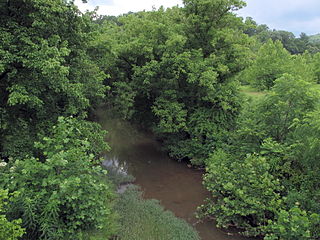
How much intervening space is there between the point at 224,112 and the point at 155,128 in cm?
477

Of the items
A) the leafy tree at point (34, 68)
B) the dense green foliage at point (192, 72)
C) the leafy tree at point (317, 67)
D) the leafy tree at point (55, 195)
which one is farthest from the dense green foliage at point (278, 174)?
the leafy tree at point (317, 67)

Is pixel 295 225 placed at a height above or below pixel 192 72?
below

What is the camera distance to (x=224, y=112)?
16156 mm

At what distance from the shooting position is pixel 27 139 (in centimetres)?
894

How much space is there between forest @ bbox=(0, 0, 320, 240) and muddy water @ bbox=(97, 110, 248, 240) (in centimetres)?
50

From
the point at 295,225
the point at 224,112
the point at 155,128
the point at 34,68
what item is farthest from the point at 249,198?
the point at 155,128

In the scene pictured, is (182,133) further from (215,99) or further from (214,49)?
(214,49)

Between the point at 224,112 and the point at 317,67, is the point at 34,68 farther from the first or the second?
the point at 317,67

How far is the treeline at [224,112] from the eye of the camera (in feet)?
30.1

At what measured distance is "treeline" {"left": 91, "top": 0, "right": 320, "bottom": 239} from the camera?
30.1 feet

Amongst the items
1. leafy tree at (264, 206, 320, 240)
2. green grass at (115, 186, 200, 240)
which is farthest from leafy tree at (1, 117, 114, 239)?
leafy tree at (264, 206, 320, 240)

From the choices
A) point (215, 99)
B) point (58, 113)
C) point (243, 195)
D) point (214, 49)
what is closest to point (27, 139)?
point (58, 113)

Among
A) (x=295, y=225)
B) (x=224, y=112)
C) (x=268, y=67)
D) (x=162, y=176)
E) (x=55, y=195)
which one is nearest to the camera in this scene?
(x=55, y=195)

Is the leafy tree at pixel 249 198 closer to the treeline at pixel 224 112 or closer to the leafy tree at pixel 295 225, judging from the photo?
the treeline at pixel 224 112
